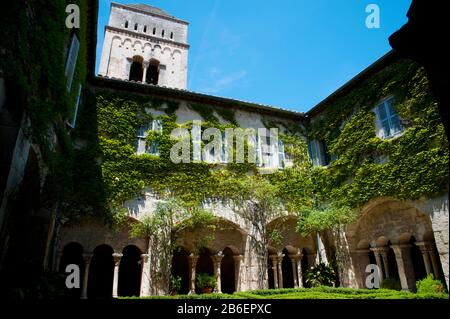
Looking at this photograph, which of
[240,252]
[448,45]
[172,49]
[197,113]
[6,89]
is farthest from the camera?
[172,49]

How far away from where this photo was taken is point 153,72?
20828 millimetres

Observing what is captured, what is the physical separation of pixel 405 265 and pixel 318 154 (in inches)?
193

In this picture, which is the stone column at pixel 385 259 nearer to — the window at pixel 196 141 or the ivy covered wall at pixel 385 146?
the ivy covered wall at pixel 385 146

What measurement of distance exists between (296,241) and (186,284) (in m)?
4.95

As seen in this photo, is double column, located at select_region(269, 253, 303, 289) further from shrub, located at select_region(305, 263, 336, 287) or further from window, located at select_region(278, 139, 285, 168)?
window, located at select_region(278, 139, 285, 168)

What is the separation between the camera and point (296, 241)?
12234mm

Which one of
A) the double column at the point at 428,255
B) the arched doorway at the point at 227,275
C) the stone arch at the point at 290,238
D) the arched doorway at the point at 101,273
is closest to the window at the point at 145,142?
the arched doorway at the point at 101,273

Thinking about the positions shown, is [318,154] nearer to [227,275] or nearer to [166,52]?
[227,275]

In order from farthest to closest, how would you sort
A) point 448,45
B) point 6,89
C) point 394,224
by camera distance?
point 394,224 < point 6,89 < point 448,45

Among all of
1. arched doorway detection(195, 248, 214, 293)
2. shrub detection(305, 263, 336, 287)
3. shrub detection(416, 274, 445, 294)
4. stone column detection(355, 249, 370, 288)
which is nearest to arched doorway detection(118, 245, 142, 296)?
arched doorway detection(195, 248, 214, 293)

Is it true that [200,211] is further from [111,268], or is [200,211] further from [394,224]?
[394,224]

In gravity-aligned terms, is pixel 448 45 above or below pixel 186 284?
above
